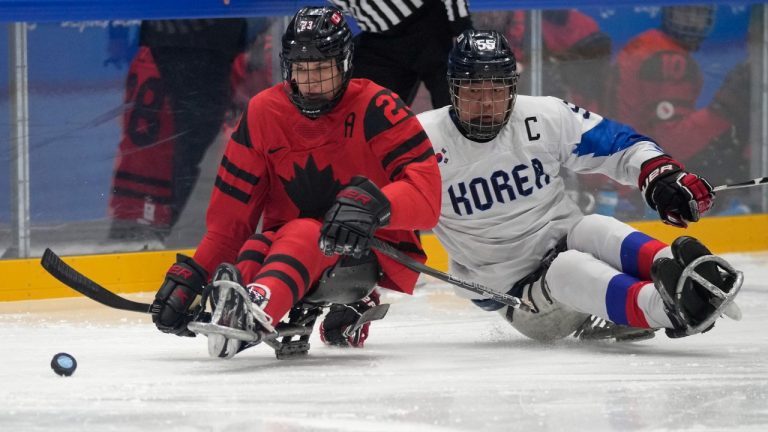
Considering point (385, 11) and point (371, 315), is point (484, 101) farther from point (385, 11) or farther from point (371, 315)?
point (385, 11)

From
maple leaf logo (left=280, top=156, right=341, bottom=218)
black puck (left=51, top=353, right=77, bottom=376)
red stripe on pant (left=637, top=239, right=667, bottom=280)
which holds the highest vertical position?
maple leaf logo (left=280, top=156, right=341, bottom=218)

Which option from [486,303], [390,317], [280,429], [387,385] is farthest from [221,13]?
[280,429]

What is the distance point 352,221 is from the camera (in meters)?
2.86

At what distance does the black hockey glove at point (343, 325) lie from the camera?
3.48 m

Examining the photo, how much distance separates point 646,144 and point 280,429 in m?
1.43

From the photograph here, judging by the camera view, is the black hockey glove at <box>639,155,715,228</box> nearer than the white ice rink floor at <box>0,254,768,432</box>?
No

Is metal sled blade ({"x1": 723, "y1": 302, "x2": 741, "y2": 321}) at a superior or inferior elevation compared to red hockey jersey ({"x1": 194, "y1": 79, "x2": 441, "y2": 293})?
inferior

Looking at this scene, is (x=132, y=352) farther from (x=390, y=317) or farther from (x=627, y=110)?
(x=627, y=110)

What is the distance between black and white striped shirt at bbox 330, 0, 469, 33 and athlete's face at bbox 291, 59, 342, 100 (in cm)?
156

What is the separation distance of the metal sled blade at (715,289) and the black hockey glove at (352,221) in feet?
2.19

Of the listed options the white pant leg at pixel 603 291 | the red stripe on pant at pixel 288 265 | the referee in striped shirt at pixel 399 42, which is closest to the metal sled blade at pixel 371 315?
the red stripe on pant at pixel 288 265

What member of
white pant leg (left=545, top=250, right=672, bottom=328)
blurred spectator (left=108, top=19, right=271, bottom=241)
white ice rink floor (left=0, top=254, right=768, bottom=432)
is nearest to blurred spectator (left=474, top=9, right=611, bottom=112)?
blurred spectator (left=108, top=19, right=271, bottom=241)

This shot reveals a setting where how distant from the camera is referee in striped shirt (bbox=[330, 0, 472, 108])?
15.3ft

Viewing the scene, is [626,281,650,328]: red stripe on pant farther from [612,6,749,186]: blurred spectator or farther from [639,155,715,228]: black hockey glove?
[612,6,749,186]: blurred spectator
